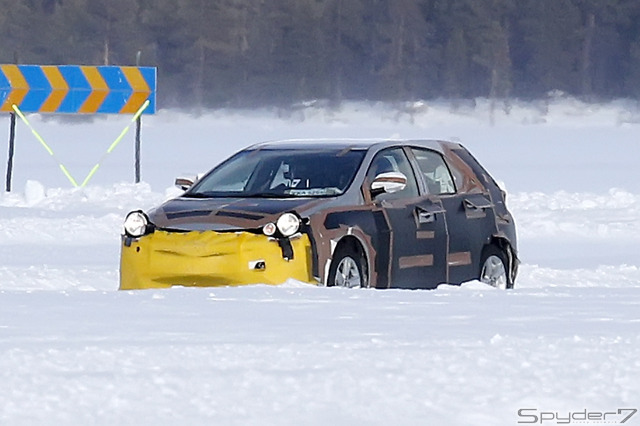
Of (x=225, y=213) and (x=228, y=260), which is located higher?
(x=225, y=213)

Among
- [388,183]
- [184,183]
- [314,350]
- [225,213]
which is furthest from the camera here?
[184,183]

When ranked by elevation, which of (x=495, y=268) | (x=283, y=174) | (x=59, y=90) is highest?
(x=59, y=90)

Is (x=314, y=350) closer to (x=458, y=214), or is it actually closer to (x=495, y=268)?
(x=458, y=214)

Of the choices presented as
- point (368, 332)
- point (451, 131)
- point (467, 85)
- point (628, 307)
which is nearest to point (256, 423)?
point (368, 332)

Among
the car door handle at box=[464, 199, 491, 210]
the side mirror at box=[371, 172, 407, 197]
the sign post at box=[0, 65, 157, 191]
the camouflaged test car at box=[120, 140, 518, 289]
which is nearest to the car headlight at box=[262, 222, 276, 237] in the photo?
the camouflaged test car at box=[120, 140, 518, 289]

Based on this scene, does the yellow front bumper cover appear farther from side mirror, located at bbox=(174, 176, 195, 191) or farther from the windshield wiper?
side mirror, located at bbox=(174, 176, 195, 191)

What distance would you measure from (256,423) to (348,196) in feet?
16.8

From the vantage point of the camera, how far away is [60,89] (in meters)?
22.8

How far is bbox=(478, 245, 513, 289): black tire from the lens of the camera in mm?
12461

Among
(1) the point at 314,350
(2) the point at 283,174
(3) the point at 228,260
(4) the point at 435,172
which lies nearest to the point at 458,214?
(4) the point at 435,172

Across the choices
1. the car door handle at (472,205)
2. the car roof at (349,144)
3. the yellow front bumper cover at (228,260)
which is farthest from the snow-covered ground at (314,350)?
the car roof at (349,144)

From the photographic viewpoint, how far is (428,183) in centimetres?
1227

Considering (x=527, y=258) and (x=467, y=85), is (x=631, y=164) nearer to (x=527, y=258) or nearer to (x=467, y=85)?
(x=527, y=258)

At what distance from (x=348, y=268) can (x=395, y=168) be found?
1.16 m
